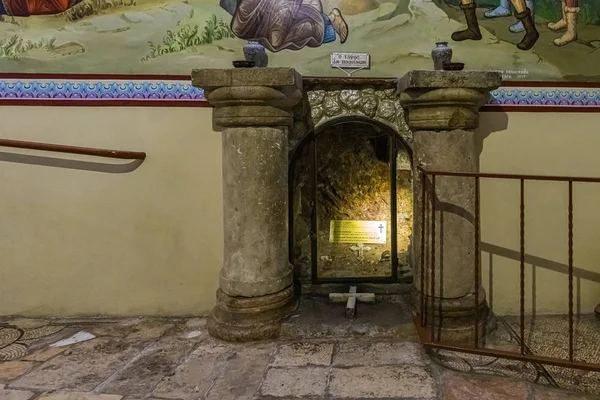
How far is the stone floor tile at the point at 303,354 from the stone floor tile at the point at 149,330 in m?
0.83

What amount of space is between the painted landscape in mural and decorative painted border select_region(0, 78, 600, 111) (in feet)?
0.28

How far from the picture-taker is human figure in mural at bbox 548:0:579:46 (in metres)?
3.34

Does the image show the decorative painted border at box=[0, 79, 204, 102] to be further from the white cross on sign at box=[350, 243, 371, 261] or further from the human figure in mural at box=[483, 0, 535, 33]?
the human figure in mural at box=[483, 0, 535, 33]

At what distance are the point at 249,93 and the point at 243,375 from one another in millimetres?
1482

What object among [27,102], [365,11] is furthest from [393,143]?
[27,102]

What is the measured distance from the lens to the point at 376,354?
2.59m

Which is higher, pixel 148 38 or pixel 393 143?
pixel 148 38

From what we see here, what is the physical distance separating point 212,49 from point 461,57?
1651 millimetres

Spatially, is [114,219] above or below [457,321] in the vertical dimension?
above

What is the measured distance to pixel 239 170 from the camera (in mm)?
2887

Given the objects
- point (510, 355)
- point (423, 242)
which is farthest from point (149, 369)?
point (510, 355)

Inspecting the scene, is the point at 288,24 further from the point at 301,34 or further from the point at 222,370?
the point at 222,370

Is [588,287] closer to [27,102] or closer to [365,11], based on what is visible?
[365,11]

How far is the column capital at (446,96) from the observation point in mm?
2768
